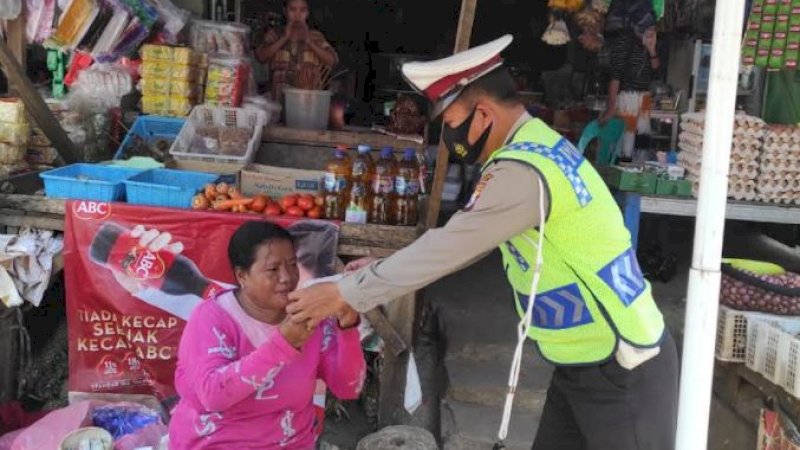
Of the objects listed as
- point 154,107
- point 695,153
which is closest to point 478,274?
point 695,153

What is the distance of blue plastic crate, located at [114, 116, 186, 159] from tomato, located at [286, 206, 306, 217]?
146cm

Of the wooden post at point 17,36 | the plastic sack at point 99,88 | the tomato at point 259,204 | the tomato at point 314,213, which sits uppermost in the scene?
the wooden post at point 17,36

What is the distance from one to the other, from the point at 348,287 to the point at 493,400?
248cm

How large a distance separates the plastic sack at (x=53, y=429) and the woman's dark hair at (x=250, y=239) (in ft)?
4.83

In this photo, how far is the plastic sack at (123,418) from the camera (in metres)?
3.64

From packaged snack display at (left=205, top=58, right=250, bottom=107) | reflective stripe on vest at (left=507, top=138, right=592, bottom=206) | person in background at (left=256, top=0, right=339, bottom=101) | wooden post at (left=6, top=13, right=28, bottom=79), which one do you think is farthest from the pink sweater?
person in background at (left=256, top=0, right=339, bottom=101)

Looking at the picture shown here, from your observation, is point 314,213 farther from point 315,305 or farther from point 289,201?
point 315,305

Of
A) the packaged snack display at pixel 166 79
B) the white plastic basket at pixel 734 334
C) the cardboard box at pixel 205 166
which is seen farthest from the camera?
the packaged snack display at pixel 166 79

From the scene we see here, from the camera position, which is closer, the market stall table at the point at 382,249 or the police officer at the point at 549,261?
the police officer at the point at 549,261

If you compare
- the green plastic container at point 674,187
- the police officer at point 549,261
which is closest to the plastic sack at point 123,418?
the police officer at point 549,261

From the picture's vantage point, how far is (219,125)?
505 cm

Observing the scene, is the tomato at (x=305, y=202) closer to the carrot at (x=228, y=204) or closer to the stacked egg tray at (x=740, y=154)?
the carrot at (x=228, y=204)

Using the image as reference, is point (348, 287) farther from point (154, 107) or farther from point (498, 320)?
point (154, 107)

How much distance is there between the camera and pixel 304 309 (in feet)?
6.89
